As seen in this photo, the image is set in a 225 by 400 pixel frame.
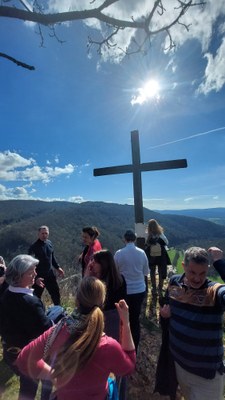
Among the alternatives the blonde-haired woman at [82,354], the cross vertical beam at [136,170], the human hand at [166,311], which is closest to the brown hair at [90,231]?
the cross vertical beam at [136,170]

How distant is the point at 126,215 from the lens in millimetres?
173500

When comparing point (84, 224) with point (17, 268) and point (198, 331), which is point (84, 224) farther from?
point (198, 331)

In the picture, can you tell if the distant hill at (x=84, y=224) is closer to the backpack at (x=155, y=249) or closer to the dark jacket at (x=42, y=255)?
the backpack at (x=155, y=249)

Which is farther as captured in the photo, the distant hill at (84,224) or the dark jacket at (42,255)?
the distant hill at (84,224)

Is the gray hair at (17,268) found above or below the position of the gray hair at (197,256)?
below

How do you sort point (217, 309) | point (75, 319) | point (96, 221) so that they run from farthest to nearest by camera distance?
point (96, 221)
point (217, 309)
point (75, 319)

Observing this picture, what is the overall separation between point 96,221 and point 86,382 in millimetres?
141528

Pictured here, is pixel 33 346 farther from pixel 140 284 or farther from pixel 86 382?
pixel 140 284

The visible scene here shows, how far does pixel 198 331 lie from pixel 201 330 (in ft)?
0.09

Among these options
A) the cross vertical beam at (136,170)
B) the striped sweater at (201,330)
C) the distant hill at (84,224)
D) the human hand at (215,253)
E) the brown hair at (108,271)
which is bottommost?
the distant hill at (84,224)

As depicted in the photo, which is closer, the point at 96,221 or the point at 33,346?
the point at 33,346

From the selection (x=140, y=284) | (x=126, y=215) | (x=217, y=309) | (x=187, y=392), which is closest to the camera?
(x=217, y=309)

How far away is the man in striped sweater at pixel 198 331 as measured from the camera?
2.32m

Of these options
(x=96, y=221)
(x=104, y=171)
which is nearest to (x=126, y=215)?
(x=96, y=221)
